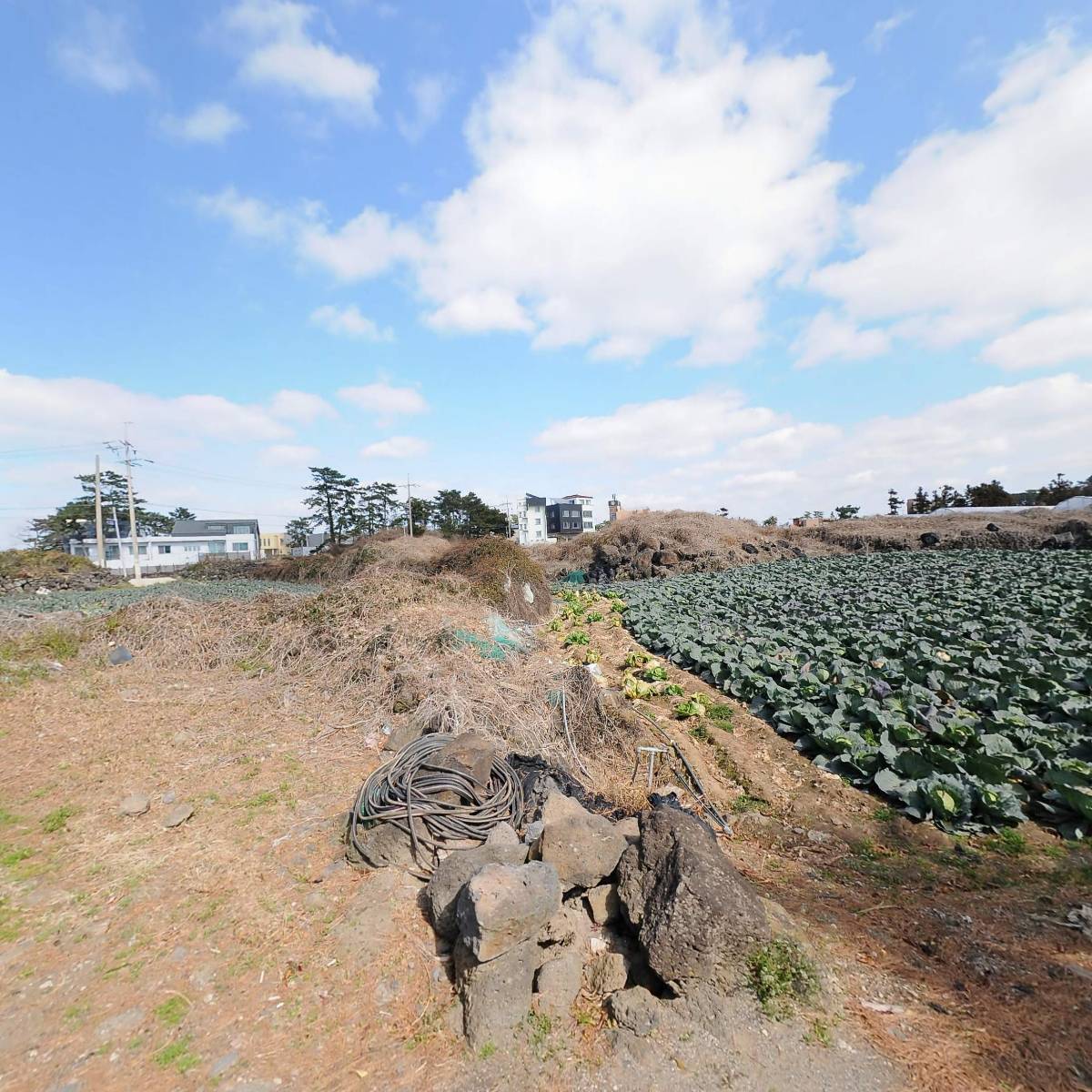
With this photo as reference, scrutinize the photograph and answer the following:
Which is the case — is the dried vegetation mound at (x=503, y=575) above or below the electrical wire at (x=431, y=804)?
above

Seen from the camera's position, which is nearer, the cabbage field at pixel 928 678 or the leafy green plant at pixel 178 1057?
the leafy green plant at pixel 178 1057

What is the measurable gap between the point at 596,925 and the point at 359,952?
1.29 meters

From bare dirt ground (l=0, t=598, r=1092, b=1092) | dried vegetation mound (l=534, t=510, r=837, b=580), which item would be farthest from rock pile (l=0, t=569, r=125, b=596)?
bare dirt ground (l=0, t=598, r=1092, b=1092)

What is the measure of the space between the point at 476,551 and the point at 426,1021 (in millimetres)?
10659

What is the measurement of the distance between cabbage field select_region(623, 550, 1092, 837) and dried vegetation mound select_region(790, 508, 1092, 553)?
1152 cm

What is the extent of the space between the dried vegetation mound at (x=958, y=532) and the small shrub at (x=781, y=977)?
81.2 ft

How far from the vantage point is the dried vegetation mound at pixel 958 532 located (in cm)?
2064

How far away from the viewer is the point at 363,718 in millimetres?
6016

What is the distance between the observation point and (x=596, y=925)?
2.99m

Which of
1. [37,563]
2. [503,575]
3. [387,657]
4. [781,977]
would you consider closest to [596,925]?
[781,977]

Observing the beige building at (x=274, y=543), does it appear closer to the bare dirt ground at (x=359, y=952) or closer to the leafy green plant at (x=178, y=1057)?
the bare dirt ground at (x=359, y=952)

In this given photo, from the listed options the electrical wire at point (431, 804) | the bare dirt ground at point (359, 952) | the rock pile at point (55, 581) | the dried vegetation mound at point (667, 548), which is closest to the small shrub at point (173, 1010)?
the bare dirt ground at point (359, 952)

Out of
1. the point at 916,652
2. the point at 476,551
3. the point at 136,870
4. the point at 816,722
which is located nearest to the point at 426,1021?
the point at 136,870

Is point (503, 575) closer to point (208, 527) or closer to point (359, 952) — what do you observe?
point (359, 952)
